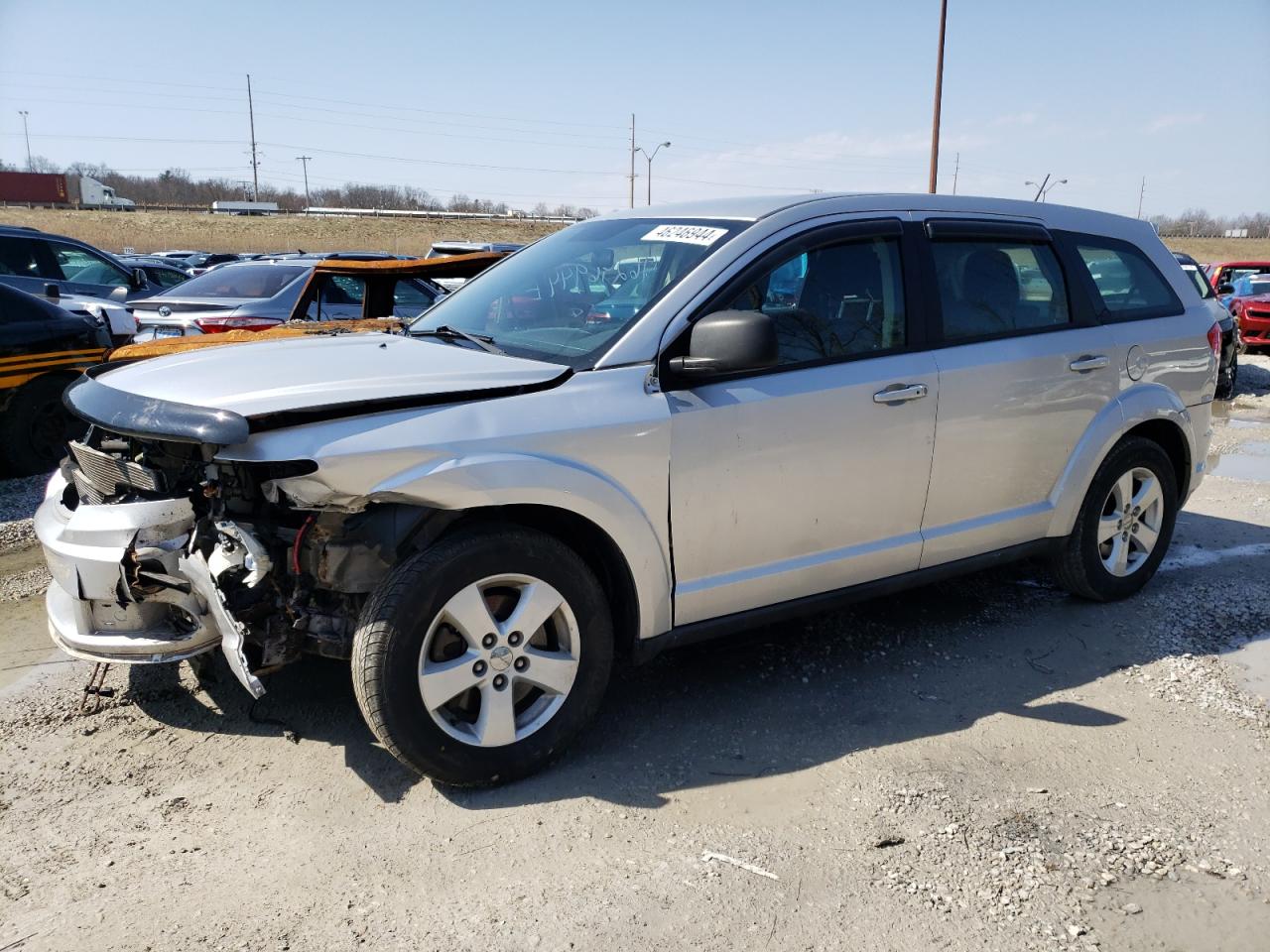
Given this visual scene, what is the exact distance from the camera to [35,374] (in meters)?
7.00

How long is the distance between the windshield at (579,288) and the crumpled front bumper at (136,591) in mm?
1308

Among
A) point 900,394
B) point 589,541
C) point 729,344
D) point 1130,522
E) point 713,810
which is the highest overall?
point 729,344

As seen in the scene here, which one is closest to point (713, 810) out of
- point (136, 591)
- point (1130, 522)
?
point (136, 591)

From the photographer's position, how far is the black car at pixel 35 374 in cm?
688

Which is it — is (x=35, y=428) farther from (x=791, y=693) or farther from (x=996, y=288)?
(x=996, y=288)

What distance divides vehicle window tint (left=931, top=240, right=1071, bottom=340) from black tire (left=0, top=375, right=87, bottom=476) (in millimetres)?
6048

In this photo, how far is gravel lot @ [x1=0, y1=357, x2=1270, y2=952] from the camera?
2529mm

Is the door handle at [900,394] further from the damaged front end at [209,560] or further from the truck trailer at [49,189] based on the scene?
the truck trailer at [49,189]

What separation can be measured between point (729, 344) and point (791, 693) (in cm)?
151

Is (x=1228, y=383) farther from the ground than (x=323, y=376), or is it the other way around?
(x=323, y=376)

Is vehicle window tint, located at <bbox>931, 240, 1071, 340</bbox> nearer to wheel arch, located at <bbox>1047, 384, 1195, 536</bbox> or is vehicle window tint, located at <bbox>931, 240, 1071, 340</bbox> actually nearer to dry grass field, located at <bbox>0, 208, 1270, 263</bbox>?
wheel arch, located at <bbox>1047, 384, 1195, 536</bbox>

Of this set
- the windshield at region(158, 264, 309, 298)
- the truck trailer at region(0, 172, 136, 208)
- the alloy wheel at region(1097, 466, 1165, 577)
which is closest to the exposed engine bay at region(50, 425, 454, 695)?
the alloy wheel at region(1097, 466, 1165, 577)

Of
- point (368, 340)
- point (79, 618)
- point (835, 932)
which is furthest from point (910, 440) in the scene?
point (79, 618)

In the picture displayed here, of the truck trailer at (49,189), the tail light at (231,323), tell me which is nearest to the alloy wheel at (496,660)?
the tail light at (231,323)
